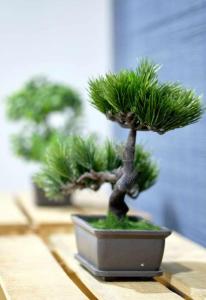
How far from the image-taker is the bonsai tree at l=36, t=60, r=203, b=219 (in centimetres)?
159

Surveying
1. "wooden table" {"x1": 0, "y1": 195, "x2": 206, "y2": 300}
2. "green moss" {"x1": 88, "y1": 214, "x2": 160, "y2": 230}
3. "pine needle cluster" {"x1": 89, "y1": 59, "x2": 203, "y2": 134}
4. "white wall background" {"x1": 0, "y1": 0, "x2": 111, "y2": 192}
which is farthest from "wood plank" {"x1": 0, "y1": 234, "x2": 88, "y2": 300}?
"white wall background" {"x1": 0, "y1": 0, "x2": 111, "y2": 192}

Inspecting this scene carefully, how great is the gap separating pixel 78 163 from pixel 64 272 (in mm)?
280

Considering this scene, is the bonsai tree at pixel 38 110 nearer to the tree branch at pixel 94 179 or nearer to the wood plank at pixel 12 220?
the wood plank at pixel 12 220

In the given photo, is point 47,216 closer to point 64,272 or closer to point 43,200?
point 43,200

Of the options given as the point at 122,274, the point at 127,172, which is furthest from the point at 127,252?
the point at 127,172

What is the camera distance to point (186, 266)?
182 centimetres

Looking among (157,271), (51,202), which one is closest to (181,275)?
(157,271)

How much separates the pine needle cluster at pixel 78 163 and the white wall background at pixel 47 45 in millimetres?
1769

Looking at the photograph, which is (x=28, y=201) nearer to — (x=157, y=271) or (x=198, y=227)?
(x=198, y=227)

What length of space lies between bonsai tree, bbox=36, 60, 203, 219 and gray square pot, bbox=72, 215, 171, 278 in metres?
0.12

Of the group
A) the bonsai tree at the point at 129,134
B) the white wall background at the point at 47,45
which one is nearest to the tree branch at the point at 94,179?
the bonsai tree at the point at 129,134

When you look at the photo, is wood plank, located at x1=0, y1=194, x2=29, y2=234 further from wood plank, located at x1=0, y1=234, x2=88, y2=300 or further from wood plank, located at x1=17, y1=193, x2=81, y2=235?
wood plank, located at x1=0, y1=234, x2=88, y2=300

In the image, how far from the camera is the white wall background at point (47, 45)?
373 cm

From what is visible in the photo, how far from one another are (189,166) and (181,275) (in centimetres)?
64
